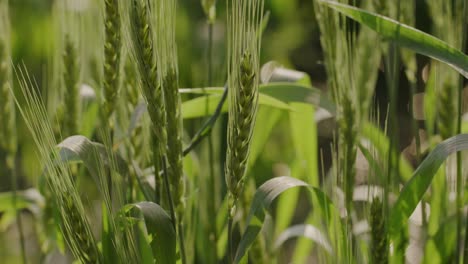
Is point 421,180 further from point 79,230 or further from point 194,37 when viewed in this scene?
point 194,37

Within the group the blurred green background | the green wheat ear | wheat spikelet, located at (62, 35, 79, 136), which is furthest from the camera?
the blurred green background

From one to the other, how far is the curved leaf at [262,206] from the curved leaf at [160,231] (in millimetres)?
53

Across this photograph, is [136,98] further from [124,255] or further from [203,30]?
[203,30]

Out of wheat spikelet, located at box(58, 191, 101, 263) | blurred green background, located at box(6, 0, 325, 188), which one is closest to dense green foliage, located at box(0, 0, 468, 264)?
wheat spikelet, located at box(58, 191, 101, 263)

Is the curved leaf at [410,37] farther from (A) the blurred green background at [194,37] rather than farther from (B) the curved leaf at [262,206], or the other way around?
(A) the blurred green background at [194,37]

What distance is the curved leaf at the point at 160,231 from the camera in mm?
700

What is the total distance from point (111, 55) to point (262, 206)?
17 cm

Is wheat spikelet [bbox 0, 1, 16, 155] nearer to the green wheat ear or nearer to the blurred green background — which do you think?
the green wheat ear

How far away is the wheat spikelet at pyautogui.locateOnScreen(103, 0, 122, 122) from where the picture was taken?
73 cm

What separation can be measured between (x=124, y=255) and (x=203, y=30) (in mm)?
1603

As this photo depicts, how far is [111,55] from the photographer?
0.75 metres

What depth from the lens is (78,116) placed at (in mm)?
903

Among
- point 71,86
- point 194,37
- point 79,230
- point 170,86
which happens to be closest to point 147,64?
point 170,86

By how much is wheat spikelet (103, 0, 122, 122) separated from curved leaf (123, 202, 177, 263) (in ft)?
0.34
